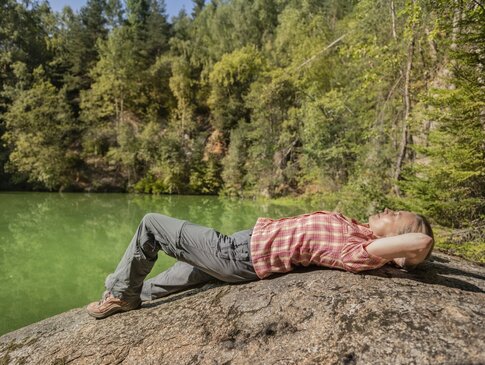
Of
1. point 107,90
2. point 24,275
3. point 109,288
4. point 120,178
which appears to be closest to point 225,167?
point 120,178

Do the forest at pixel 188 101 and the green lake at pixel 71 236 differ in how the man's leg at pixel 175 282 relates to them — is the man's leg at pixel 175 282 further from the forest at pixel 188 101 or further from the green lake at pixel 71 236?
the forest at pixel 188 101

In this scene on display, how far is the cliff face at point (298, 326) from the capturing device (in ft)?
5.15

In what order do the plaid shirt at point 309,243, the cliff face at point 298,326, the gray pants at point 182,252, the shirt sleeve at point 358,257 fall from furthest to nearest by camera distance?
1. the gray pants at point 182,252
2. the plaid shirt at point 309,243
3. the shirt sleeve at point 358,257
4. the cliff face at point 298,326

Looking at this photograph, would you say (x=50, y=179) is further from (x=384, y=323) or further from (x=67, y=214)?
(x=384, y=323)

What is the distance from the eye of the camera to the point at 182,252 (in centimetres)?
249

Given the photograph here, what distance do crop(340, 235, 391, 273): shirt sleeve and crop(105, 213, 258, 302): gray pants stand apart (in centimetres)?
63

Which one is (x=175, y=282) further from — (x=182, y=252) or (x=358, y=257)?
(x=358, y=257)

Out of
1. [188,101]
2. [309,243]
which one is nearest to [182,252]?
[309,243]

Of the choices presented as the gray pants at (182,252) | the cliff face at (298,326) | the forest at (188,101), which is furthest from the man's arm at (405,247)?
the forest at (188,101)

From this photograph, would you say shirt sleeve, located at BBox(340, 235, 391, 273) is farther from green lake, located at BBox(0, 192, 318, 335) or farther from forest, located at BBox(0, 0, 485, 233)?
forest, located at BBox(0, 0, 485, 233)

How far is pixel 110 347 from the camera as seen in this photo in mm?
2174

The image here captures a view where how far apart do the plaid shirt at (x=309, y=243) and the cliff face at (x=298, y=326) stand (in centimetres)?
8

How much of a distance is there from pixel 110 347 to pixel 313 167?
47.0 ft

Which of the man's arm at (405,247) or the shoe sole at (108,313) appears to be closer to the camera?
the man's arm at (405,247)
